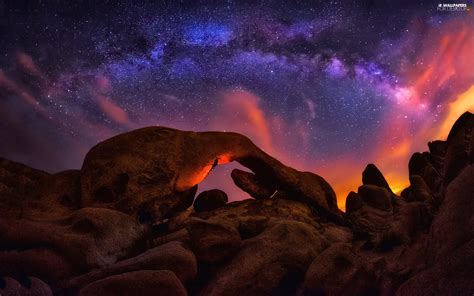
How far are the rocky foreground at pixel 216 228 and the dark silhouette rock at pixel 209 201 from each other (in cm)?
5

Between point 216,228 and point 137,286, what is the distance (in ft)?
10.3

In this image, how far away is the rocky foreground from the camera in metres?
7.07

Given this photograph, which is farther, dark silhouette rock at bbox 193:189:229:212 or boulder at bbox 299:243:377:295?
dark silhouette rock at bbox 193:189:229:212

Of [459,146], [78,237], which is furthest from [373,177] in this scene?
[78,237]

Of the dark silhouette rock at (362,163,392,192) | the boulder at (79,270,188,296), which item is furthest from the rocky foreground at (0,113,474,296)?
the dark silhouette rock at (362,163,392,192)

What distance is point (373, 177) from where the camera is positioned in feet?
70.1

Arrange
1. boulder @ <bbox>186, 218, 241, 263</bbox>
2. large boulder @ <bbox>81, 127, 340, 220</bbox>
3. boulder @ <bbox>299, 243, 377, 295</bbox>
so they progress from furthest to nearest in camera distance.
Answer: large boulder @ <bbox>81, 127, 340, 220</bbox>
boulder @ <bbox>186, 218, 241, 263</bbox>
boulder @ <bbox>299, 243, 377, 295</bbox>

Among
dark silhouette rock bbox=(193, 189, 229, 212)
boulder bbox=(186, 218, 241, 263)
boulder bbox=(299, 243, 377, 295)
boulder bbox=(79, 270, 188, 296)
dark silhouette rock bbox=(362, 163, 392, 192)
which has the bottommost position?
boulder bbox=(299, 243, 377, 295)

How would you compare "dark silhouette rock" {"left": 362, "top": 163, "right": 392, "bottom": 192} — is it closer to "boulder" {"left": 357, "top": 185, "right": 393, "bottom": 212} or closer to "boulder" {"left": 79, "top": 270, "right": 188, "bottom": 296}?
"boulder" {"left": 357, "top": 185, "right": 393, "bottom": 212}

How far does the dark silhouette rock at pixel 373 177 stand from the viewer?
20969 millimetres

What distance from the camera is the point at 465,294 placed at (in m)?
4.99

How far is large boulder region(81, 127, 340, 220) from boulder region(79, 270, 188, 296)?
6.36m

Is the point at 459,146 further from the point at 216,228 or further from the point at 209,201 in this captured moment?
the point at 209,201

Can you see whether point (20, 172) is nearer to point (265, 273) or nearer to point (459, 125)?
point (265, 273)
